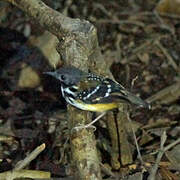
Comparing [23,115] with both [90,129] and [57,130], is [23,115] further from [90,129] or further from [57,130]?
[90,129]

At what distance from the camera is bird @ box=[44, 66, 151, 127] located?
4.75 metres

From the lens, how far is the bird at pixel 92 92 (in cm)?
475

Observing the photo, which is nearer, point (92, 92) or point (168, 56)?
point (92, 92)

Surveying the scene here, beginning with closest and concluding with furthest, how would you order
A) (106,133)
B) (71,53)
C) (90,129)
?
(90,129) < (71,53) < (106,133)

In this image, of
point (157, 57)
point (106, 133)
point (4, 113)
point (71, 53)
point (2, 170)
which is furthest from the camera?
point (157, 57)

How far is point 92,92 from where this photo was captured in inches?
196

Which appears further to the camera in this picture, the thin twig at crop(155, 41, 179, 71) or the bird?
the thin twig at crop(155, 41, 179, 71)

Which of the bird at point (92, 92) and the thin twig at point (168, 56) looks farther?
the thin twig at point (168, 56)

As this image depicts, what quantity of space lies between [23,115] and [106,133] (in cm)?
132

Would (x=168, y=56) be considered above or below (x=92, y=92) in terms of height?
above

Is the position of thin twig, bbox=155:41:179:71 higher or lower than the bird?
higher

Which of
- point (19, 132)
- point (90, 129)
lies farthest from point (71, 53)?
point (19, 132)

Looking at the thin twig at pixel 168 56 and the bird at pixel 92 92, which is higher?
the thin twig at pixel 168 56

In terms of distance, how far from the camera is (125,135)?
18.0ft
